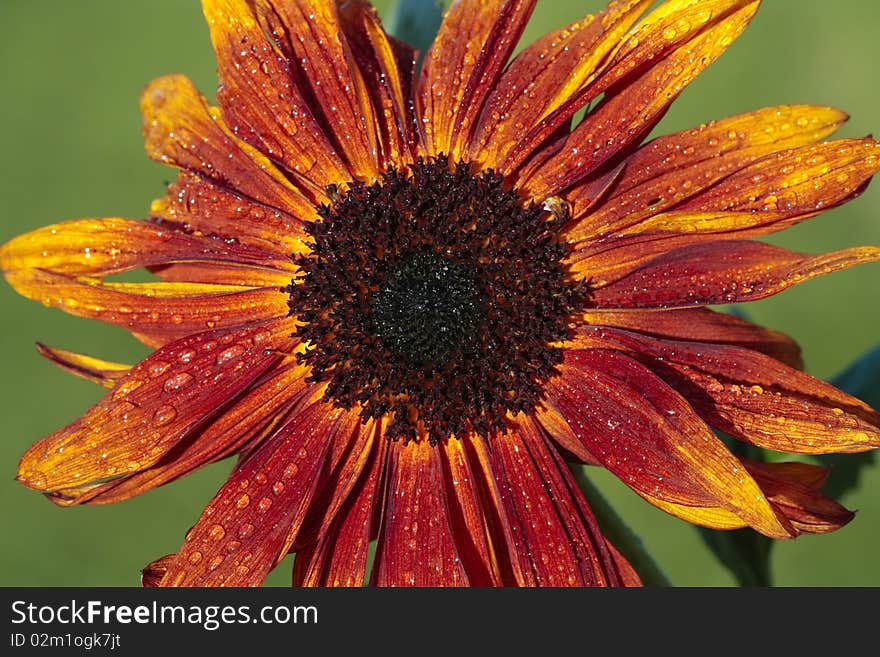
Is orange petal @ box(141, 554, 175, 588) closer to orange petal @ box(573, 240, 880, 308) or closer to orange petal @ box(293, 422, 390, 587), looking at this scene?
orange petal @ box(293, 422, 390, 587)

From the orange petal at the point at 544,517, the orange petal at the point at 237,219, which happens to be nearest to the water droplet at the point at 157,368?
the orange petal at the point at 237,219

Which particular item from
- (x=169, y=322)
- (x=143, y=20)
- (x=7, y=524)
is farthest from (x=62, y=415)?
(x=169, y=322)

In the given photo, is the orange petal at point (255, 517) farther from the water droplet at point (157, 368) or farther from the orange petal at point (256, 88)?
the orange petal at point (256, 88)

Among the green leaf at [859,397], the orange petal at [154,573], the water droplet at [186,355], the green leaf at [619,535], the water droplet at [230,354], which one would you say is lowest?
the green leaf at [619,535]

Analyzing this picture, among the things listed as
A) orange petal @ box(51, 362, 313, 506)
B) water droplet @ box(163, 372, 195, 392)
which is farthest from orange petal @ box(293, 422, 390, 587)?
water droplet @ box(163, 372, 195, 392)

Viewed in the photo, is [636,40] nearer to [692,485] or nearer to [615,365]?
[615,365]

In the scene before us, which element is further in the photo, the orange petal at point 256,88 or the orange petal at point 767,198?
the orange petal at point 256,88
